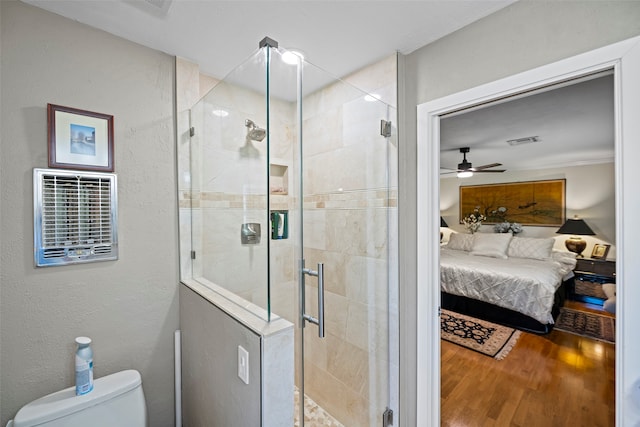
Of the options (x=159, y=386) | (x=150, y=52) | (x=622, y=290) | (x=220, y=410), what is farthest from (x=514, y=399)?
(x=150, y=52)

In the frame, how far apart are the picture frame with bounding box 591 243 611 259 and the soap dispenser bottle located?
19.7 ft

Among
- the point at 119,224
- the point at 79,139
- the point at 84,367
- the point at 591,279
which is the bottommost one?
the point at 591,279

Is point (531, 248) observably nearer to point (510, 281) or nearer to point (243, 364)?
point (510, 281)

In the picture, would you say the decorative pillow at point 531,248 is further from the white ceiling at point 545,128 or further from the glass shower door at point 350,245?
the glass shower door at point 350,245

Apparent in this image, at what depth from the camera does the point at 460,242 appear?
17.5ft

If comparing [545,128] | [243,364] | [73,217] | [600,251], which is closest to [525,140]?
[545,128]

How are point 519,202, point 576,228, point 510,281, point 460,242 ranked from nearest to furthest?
point 510,281 → point 576,228 → point 519,202 → point 460,242

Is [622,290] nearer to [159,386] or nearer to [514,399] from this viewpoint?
[514,399]

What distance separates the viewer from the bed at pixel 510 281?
3180 mm

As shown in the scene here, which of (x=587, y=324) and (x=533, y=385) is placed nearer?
(x=533, y=385)

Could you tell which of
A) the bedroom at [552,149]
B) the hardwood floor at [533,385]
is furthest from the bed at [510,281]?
the bedroom at [552,149]

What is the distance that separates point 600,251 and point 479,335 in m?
2.71

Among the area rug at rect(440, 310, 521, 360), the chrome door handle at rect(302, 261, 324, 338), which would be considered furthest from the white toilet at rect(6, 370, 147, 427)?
the area rug at rect(440, 310, 521, 360)

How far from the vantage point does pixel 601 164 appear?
4234 millimetres
